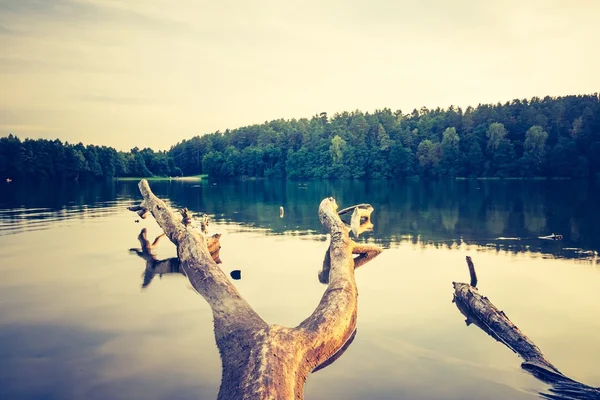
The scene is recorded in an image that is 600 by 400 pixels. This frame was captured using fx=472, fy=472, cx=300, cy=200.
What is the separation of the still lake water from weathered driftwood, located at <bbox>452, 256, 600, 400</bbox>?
21 centimetres

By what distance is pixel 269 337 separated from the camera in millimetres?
7359

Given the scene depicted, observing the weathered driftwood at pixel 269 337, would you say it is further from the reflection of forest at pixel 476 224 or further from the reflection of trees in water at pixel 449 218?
the reflection of trees in water at pixel 449 218

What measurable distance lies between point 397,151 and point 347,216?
91.4 metres

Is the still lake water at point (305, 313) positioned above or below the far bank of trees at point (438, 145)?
below

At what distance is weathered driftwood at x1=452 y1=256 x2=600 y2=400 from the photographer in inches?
278

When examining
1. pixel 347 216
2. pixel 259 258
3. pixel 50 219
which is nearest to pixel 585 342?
pixel 259 258

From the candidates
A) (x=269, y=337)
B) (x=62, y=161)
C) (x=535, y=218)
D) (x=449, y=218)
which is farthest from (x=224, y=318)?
(x=62, y=161)

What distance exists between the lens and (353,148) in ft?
418

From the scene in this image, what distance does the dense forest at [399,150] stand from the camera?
10038 cm

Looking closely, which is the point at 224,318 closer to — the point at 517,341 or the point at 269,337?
the point at 269,337

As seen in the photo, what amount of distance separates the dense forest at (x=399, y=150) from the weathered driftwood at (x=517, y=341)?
9900 cm

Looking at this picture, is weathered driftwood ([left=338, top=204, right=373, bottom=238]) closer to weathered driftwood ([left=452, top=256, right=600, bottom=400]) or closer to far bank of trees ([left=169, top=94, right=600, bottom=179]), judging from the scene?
weathered driftwood ([left=452, top=256, right=600, bottom=400])

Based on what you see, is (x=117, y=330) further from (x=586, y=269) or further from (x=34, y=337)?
(x=586, y=269)

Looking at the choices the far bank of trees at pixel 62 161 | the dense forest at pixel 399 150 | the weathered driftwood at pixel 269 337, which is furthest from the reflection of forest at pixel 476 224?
the far bank of trees at pixel 62 161
